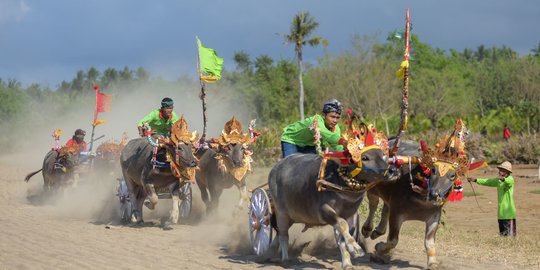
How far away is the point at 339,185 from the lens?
9.20 metres

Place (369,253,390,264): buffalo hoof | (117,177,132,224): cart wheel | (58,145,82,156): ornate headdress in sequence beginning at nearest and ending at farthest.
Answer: (369,253,390,264): buffalo hoof, (117,177,132,224): cart wheel, (58,145,82,156): ornate headdress

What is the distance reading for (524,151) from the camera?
3023 centimetres

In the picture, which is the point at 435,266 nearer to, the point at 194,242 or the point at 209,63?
the point at 194,242

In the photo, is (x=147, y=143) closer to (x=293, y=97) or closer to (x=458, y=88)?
Result: (x=458, y=88)

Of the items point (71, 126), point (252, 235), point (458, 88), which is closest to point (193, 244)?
point (252, 235)

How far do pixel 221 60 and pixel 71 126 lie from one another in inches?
1393

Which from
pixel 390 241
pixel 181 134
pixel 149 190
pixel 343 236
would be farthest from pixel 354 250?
pixel 149 190

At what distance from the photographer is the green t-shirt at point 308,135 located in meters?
10.5

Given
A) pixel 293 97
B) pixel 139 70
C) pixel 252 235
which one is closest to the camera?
pixel 252 235

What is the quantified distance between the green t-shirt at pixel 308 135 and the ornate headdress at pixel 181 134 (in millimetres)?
3421

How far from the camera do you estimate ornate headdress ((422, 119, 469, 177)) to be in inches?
361

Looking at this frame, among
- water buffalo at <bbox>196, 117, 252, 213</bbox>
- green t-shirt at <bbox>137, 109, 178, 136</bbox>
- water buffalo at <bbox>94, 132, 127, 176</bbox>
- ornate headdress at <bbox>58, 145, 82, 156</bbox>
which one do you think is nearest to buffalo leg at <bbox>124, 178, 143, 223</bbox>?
green t-shirt at <bbox>137, 109, 178, 136</bbox>

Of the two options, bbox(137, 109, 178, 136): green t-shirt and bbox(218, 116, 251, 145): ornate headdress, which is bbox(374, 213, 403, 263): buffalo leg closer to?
bbox(218, 116, 251, 145): ornate headdress

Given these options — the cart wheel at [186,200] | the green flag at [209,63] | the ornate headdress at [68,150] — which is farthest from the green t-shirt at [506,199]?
the ornate headdress at [68,150]
